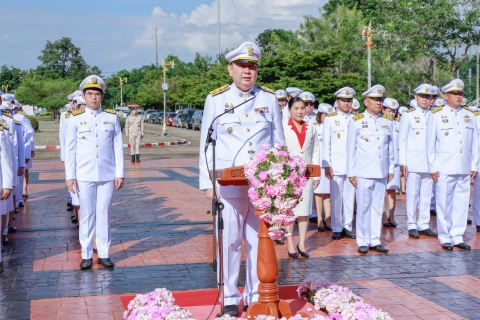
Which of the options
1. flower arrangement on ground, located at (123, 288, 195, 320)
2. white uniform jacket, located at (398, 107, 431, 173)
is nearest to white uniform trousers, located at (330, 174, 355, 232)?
white uniform jacket, located at (398, 107, 431, 173)

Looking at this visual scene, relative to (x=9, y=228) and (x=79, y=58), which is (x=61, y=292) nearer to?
(x=9, y=228)

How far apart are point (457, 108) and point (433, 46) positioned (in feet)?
78.8

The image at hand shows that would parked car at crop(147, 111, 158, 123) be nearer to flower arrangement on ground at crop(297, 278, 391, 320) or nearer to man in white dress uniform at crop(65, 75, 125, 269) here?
man in white dress uniform at crop(65, 75, 125, 269)

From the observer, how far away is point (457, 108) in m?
8.52

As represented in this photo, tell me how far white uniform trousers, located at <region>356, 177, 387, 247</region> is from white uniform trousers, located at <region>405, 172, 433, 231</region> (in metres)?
1.23

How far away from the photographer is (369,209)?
8.07 meters

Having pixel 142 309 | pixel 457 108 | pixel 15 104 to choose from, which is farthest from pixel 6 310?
pixel 15 104

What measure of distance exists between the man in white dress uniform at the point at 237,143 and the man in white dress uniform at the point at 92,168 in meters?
2.34

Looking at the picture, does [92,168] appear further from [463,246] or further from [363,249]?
[463,246]

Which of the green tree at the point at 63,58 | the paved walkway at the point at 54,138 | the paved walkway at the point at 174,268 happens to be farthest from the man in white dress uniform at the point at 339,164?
the green tree at the point at 63,58

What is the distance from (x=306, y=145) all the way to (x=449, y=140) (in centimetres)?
210

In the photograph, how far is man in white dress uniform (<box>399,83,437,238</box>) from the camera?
9172 mm

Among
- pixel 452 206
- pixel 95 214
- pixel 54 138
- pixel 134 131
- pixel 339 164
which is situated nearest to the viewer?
pixel 95 214

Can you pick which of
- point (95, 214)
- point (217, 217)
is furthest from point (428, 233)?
point (217, 217)
